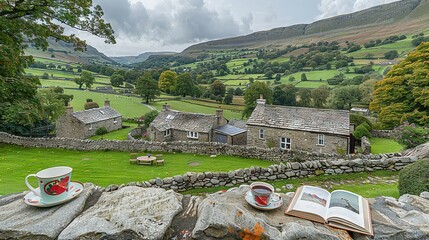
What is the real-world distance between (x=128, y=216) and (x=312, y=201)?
214 centimetres

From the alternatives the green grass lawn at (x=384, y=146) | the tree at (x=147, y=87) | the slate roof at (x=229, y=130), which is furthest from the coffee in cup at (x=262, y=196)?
the tree at (x=147, y=87)

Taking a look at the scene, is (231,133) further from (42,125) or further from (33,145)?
(42,125)

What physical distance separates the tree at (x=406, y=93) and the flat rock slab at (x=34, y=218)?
31204 millimetres

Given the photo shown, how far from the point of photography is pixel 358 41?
130000 millimetres

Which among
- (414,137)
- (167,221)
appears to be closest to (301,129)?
(414,137)

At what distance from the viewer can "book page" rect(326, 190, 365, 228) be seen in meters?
2.50

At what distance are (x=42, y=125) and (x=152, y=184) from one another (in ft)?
113

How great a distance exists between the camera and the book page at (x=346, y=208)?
2502mm

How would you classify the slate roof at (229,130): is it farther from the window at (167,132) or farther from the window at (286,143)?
the window at (286,143)

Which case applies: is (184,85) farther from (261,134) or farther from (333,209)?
(333,209)

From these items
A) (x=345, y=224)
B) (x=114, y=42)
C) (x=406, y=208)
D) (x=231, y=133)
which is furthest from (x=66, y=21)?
(x=231, y=133)

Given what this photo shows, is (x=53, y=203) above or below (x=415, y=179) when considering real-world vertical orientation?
above

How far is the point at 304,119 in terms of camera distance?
22906 millimetres

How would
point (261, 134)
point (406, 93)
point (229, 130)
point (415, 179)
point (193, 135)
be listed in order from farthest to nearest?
point (193, 135) < point (229, 130) < point (406, 93) < point (261, 134) < point (415, 179)
